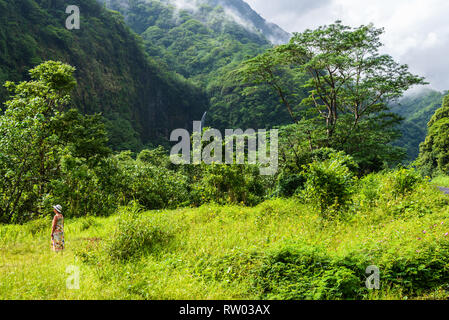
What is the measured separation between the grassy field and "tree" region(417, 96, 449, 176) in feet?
86.1

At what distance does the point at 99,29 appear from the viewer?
203ft

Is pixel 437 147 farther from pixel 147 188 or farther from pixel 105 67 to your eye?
pixel 105 67

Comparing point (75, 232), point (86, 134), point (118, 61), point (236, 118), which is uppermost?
point (118, 61)

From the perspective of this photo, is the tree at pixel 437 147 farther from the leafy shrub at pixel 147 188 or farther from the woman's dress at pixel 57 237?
the woman's dress at pixel 57 237

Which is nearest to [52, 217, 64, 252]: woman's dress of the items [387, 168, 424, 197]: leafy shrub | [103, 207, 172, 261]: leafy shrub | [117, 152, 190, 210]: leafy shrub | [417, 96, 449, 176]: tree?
[103, 207, 172, 261]: leafy shrub

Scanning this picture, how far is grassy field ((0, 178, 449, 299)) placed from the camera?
12.3 feet

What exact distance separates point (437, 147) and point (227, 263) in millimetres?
33405

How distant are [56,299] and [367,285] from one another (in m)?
4.09

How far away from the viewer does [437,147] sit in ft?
95.5

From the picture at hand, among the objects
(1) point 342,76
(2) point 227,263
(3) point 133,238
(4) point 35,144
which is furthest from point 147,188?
(1) point 342,76

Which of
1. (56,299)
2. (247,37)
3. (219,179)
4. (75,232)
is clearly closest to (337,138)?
(219,179)

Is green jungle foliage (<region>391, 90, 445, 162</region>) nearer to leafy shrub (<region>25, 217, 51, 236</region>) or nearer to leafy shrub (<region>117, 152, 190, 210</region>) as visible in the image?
leafy shrub (<region>117, 152, 190, 210</region>)

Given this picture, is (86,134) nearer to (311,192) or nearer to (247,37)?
A: (311,192)

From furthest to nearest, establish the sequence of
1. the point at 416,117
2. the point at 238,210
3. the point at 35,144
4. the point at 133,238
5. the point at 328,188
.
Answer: the point at 416,117 < the point at 238,210 < the point at 35,144 < the point at 328,188 < the point at 133,238
